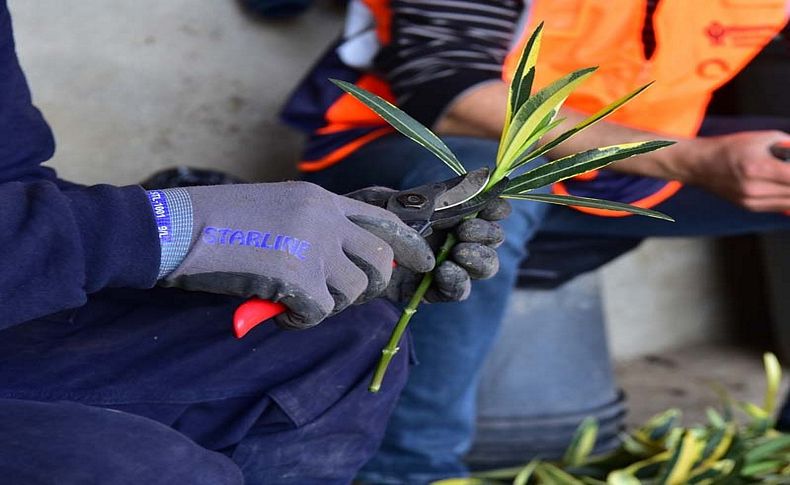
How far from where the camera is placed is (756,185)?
5.17 ft

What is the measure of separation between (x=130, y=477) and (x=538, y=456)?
1.11 metres

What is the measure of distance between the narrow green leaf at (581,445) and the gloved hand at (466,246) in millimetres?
810

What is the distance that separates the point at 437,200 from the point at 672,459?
85 cm

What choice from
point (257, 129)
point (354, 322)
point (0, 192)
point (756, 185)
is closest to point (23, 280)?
point (0, 192)

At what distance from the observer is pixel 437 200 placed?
1.03 m

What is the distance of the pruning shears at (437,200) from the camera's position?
1.02 metres

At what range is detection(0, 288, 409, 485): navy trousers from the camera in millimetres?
1080

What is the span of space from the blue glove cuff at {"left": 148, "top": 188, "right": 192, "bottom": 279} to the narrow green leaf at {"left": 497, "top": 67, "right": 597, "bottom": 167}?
32 centimetres

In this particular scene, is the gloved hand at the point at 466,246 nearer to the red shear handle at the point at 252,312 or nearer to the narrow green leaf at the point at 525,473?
the red shear handle at the point at 252,312

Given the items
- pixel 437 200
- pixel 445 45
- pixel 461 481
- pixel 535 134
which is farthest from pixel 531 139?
pixel 461 481

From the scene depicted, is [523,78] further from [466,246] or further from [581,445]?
[581,445]

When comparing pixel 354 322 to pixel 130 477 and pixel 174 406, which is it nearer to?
pixel 174 406

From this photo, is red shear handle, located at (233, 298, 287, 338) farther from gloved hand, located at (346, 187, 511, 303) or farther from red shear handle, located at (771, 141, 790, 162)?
red shear handle, located at (771, 141, 790, 162)

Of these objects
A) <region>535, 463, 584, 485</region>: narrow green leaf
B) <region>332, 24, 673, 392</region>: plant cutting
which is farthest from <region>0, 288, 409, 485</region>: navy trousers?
<region>535, 463, 584, 485</region>: narrow green leaf
